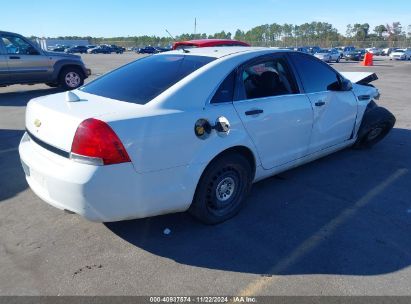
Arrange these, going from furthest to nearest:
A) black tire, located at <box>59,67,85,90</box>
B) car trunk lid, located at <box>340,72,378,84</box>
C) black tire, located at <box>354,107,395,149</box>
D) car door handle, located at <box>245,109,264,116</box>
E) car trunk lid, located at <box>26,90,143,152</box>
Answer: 1. black tire, located at <box>59,67,85,90</box>
2. car trunk lid, located at <box>340,72,378,84</box>
3. black tire, located at <box>354,107,395,149</box>
4. car door handle, located at <box>245,109,264,116</box>
5. car trunk lid, located at <box>26,90,143,152</box>

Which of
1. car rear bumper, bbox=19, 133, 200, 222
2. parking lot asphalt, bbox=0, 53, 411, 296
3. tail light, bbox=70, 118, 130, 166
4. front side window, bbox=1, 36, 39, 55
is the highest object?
front side window, bbox=1, 36, 39, 55

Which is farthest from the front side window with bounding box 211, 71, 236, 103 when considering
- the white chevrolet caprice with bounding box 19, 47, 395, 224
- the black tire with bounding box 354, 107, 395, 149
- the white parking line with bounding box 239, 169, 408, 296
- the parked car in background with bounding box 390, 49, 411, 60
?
the parked car in background with bounding box 390, 49, 411, 60

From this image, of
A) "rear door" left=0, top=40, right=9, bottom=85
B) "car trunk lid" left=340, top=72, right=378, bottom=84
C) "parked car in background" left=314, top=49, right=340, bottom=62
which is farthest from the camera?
"parked car in background" left=314, top=49, right=340, bottom=62

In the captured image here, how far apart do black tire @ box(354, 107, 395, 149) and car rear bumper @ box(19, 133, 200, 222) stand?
337cm

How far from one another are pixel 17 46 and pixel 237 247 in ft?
33.6

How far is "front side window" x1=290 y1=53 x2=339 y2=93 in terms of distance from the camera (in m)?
4.18

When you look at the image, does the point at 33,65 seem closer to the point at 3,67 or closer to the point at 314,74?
the point at 3,67

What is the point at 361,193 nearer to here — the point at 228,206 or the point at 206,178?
the point at 228,206

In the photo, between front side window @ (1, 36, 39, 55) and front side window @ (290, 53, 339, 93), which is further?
front side window @ (1, 36, 39, 55)

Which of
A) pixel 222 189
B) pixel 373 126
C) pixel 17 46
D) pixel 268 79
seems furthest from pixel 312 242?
pixel 17 46

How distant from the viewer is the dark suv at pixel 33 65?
34.1ft

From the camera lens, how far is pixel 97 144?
259cm

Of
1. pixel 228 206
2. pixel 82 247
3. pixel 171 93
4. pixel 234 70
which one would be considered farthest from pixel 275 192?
pixel 82 247

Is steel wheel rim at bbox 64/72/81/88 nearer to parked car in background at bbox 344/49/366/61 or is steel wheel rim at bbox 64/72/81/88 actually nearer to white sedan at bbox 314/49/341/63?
white sedan at bbox 314/49/341/63
